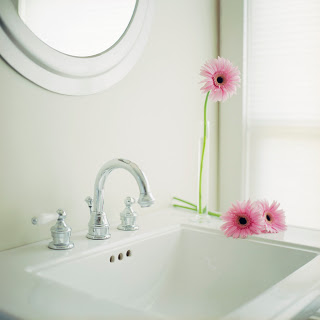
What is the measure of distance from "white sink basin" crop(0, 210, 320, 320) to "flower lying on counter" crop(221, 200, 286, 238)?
0.10 ft

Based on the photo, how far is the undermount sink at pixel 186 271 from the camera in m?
1.12

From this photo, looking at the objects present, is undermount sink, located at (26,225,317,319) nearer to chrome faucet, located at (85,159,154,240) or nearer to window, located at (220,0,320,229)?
chrome faucet, located at (85,159,154,240)

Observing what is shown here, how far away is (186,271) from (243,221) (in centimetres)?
20

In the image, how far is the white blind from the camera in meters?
1.71

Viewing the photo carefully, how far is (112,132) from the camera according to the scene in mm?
1381

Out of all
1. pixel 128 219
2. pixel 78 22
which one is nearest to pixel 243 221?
pixel 128 219

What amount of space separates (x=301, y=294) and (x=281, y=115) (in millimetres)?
1038

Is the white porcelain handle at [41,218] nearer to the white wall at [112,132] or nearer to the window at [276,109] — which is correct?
the white wall at [112,132]

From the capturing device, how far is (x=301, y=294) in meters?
0.84

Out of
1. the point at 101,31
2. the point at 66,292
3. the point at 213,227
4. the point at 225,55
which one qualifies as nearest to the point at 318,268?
the point at 213,227

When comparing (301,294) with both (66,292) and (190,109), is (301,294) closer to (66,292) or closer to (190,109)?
(66,292)

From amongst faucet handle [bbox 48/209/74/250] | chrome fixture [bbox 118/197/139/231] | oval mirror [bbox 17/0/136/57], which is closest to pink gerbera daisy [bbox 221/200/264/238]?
chrome fixture [bbox 118/197/139/231]

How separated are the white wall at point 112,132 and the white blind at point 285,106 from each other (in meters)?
0.17

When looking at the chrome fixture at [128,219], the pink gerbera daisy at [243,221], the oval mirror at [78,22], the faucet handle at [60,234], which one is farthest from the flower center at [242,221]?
the oval mirror at [78,22]
